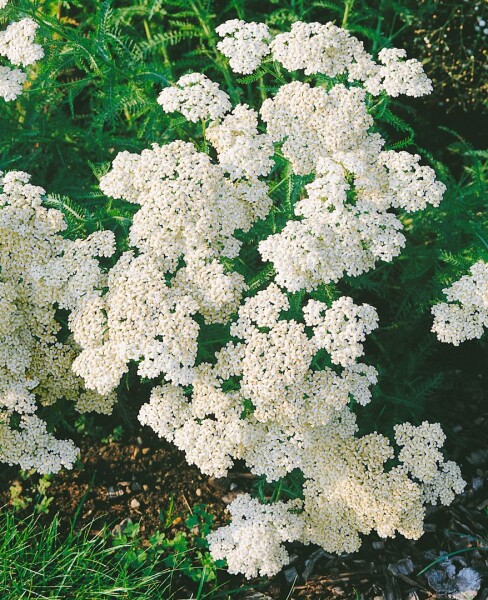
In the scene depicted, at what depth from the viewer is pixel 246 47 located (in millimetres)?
3979

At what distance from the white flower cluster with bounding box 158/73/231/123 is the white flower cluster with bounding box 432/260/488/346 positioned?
63.9 inches

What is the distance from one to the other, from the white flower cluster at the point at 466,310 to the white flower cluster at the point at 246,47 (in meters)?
1.69

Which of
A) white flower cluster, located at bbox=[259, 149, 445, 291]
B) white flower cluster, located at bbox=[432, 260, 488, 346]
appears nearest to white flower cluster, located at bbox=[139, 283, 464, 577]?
white flower cluster, located at bbox=[259, 149, 445, 291]

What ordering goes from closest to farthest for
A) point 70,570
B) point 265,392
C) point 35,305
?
point 265,392 < point 35,305 < point 70,570

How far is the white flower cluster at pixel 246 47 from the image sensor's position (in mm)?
3951

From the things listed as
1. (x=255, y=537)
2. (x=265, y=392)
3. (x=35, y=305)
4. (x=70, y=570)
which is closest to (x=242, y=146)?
(x=265, y=392)

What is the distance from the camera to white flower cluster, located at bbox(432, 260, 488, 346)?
381 centimetres

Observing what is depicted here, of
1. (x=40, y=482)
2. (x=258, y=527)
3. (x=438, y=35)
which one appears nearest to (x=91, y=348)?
(x=258, y=527)

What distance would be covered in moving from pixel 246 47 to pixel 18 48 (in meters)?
1.28

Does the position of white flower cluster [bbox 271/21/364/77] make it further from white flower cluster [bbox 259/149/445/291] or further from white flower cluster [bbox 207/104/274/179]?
white flower cluster [bbox 259/149/445/291]

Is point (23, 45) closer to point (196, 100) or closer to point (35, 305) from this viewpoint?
point (196, 100)

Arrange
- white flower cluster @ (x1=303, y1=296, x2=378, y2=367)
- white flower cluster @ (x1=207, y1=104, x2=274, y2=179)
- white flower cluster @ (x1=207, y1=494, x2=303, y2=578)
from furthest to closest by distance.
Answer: white flower cluster @ (x1=207, y1=494, x2=303, y2=578) → white flower cluster @ (x1=207, y1=104, x2=274, y2=179) → white flower cluster @ (x1=303, y1=296, x2=378, y2=367)

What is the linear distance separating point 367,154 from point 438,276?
94 centimetres

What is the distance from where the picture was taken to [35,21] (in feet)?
13.4
